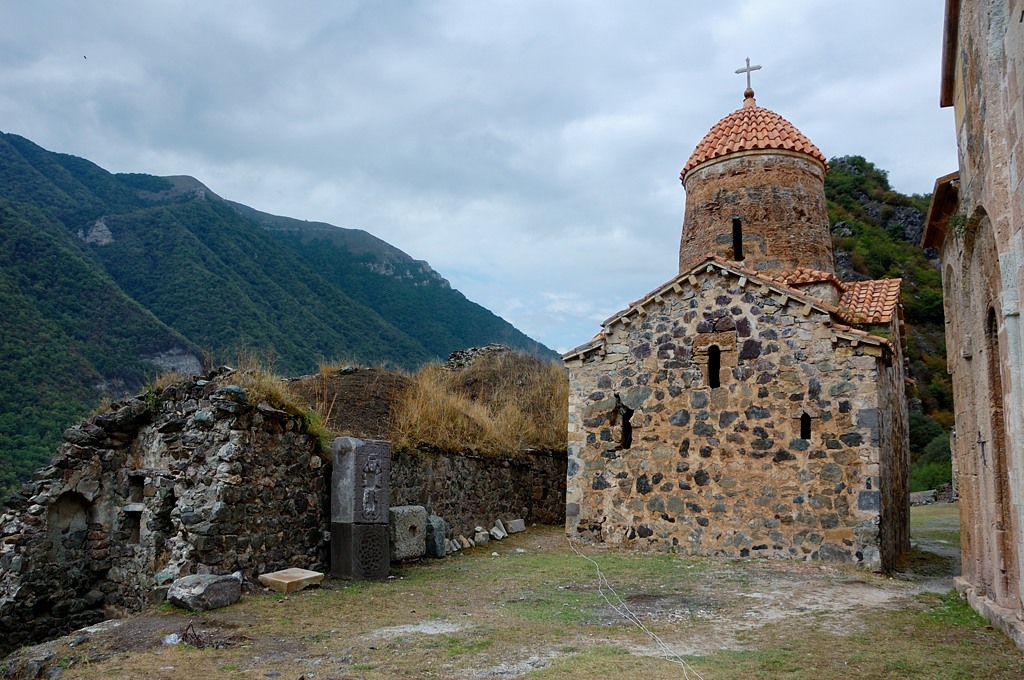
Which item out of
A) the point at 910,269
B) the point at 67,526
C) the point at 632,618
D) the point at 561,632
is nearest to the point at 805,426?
the point at 632,618

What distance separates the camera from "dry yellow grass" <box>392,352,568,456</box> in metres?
12.2

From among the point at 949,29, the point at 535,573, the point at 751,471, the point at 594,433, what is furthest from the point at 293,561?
the point at 949,29

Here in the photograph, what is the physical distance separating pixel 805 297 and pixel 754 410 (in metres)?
1.97

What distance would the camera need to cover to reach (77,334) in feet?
78.9

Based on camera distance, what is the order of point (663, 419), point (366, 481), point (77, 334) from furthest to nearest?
1. point (77, 334)
2. point (663, 419)
3. point (366, 481)

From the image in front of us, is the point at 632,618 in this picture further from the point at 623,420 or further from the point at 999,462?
the point at 623,420

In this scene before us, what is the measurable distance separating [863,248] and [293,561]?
42460 millimetres

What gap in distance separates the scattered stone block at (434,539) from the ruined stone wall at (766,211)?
24.8ft

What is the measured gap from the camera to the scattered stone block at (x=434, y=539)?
35.1 ft

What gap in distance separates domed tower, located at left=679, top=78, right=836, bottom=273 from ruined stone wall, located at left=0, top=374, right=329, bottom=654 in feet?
30.8

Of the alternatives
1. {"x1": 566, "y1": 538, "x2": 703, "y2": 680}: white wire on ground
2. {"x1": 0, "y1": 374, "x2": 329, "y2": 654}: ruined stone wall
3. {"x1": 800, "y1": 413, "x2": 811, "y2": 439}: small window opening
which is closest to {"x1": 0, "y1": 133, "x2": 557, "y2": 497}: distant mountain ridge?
{"x1": 0, "y1": 374, "x2": 329, "y2": 654}: ruined stone wall

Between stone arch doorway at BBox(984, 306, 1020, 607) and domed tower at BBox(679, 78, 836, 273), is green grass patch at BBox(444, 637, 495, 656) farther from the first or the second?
domed tower at BBox(679, 78, 836, 273)

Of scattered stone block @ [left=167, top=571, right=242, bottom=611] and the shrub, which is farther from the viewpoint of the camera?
the shrub

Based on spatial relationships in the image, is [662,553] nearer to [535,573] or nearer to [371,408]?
[535,573]
